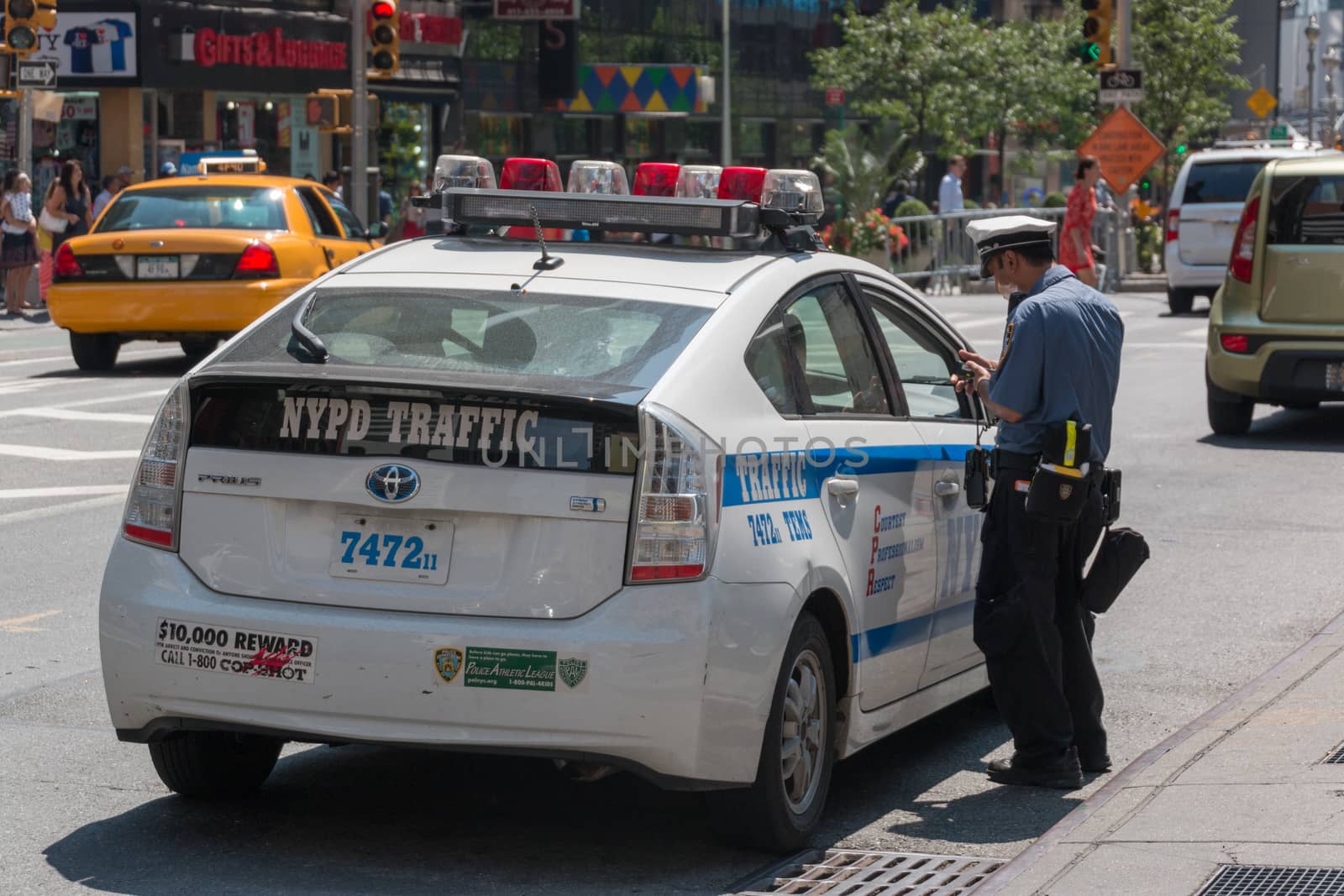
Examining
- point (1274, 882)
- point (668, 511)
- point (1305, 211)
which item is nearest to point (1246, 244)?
point (1305, 211)

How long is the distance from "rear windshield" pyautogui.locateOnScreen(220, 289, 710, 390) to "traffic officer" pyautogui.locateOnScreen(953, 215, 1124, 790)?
1.07 m

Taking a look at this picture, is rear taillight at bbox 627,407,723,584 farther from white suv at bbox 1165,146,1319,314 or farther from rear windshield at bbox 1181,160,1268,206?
rear windshield at bbox 1181,160,1268,206

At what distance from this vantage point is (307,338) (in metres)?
5.25

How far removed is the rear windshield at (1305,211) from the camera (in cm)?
1421

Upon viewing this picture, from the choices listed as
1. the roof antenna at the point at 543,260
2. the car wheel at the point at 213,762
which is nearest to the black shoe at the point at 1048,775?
the roof antenna at the point at 543,260

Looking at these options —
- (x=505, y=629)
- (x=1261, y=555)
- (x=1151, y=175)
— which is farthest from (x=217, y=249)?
(x=1151, y=175)

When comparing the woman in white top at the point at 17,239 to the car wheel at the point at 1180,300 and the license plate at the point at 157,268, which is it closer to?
the license plate at the point at 157,268

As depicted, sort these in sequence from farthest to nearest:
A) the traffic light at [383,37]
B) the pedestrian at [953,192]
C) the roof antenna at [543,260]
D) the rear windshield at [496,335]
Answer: the pedestrian at [953,192]
the traffic light at [383,37]
the roof antenna at [543,260]
the rear windshield at [496,335]

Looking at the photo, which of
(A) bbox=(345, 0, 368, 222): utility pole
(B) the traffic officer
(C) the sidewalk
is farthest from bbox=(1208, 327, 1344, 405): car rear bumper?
(A) bbox=(345, 0, 368, 222): utility pole

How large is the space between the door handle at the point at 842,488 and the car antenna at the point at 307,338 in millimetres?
1341

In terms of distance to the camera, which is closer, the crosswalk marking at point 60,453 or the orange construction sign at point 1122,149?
the crosswalk marking at point 60,453

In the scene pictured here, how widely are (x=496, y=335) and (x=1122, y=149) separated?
24.5 m

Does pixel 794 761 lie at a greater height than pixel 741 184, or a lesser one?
lesser

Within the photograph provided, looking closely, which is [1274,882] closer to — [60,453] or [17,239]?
[60,453]
